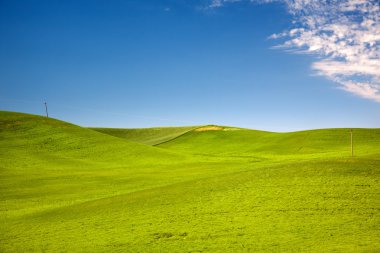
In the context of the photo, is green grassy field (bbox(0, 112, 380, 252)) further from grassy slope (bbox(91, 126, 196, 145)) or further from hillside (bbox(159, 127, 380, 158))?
grassy slope (bbox(91, 126, 196, 145))

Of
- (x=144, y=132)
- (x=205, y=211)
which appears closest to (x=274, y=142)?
(x=144, y=132)

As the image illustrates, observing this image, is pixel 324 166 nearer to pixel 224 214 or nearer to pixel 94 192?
pixel 224 214

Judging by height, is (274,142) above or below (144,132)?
below

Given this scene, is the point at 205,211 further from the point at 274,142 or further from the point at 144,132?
the point at 144,132

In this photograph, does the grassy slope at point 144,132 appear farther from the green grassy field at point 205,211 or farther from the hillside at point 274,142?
the green grassy field at point 205,211

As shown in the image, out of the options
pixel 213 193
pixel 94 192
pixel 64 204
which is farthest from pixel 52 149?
pixel 213 193

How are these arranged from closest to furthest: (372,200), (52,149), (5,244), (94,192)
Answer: (5,244) < (372,200) < (94,192) < (52,149)

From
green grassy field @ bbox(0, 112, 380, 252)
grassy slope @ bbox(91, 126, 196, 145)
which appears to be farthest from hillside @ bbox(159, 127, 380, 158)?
green grassy field @ bbox(0, 112, 380, 252)

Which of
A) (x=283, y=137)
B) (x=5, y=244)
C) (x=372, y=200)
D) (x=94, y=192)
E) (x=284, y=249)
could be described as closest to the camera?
(x=284, y=249)

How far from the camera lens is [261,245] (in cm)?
1434

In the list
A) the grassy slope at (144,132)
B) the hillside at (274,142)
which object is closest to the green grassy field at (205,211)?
the hillside at (274,142)

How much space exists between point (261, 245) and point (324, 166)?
41.2 feet

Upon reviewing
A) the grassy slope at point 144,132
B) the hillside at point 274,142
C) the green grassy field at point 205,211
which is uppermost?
the grassy slope at point 144,132

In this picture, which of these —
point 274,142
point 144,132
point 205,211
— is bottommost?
point 205,211
